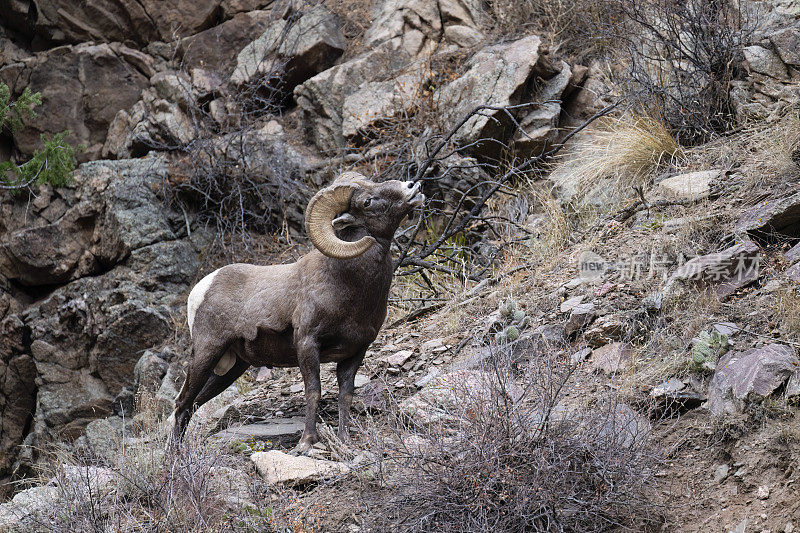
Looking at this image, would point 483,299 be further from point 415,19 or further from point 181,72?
point 181,72

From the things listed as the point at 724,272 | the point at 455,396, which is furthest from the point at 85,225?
the point at 724,272

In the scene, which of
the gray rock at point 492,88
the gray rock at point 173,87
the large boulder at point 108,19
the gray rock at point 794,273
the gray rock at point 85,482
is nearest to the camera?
the gray rock at point 85,482

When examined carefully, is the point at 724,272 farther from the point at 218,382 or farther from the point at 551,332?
the point at 218,382

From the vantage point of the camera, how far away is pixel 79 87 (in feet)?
38.4

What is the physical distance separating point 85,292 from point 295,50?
426cm

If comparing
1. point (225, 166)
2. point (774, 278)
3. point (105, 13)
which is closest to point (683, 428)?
point (774, 278)

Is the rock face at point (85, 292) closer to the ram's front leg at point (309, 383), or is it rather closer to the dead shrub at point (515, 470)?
the ram's front leg at point (309, 383)

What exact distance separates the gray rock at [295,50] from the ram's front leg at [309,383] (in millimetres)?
6605

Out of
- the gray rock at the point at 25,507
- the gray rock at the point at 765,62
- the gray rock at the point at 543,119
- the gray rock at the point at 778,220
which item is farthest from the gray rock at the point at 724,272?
the gray rock at the point at 25,507

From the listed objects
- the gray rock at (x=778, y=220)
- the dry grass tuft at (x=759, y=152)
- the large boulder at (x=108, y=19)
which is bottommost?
the gray rock at (x=778, y=220)

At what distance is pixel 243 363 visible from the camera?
6121 mm

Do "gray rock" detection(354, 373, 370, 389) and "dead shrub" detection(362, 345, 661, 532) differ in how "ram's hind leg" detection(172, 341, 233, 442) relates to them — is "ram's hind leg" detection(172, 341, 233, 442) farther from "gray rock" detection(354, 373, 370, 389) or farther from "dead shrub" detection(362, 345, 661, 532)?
"dead shrub" detection(362, 345, 661, 532)

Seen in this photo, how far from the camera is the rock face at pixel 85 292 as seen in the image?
9.42m

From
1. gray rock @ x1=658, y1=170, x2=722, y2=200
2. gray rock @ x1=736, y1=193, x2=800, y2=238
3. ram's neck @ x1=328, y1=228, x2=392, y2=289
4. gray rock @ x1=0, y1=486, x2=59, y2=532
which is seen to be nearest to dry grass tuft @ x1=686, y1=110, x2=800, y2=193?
gray rock @ x1=658, y1=170, x2=722, y2=200
